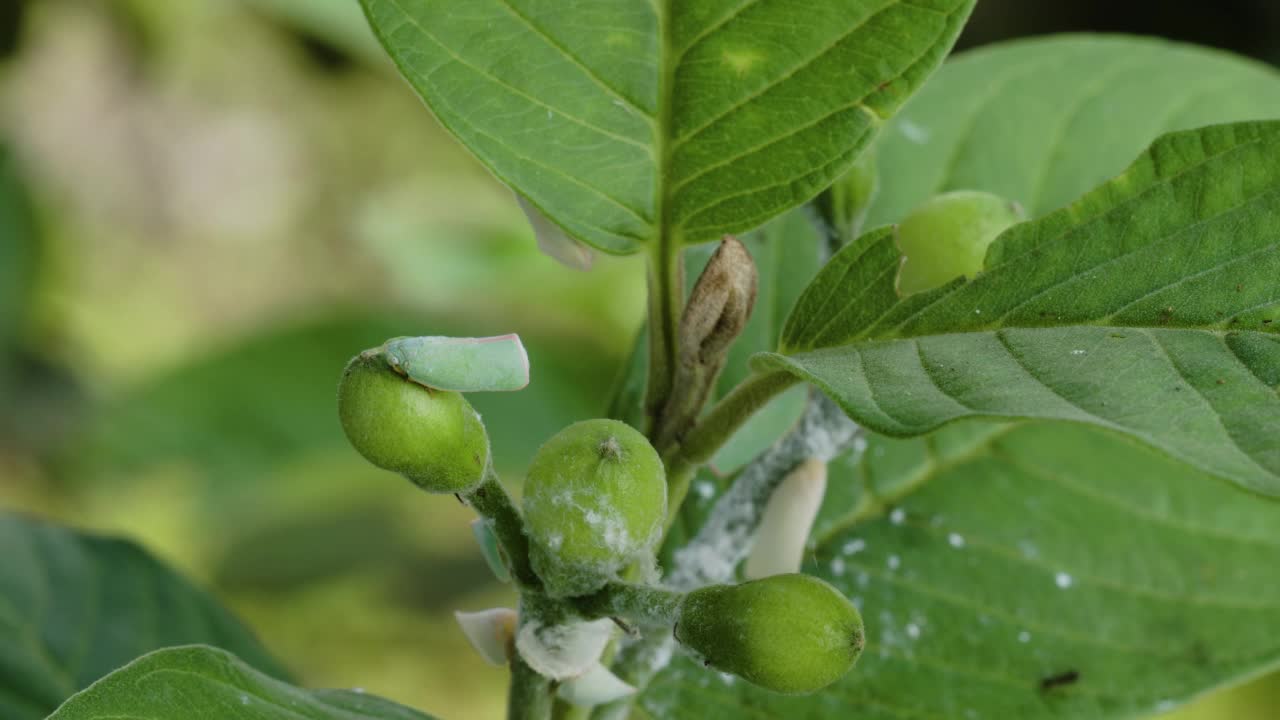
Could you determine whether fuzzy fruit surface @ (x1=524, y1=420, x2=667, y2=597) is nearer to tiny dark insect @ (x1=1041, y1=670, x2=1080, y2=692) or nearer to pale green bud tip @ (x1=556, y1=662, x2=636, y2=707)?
pale green bud tip @ (x1=556, y1=662, x2=636, y2=707)

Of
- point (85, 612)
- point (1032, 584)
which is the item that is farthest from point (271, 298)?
point (1032, 584)

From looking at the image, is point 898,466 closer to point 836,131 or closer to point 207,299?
point 836,131

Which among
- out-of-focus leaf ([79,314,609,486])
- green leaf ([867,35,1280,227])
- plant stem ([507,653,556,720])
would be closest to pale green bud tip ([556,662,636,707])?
plant stem ([507,653,556,720])

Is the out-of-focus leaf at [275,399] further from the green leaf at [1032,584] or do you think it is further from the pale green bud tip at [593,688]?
the pale green bud tip at [593,688]

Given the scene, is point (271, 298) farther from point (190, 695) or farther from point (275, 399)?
point (190, 695)

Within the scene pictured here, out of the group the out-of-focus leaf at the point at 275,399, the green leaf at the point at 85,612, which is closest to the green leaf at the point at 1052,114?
the green leaf at the point at 85,612

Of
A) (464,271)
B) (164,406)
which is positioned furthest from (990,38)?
(164,406)
